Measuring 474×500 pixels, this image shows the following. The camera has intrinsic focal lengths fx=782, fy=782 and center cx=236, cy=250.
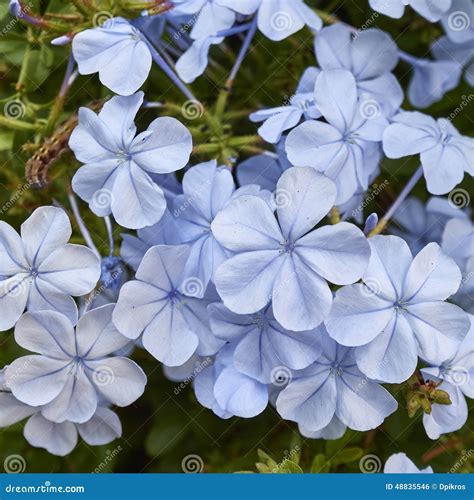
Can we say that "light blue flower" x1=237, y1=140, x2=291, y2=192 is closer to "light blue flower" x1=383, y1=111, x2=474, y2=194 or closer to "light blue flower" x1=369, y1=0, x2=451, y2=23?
"light blue flower" x1=383, y1=111, x2=474, y2=194

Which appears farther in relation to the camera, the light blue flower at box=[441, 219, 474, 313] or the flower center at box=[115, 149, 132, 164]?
the light blue flower at box=[441, 219, 474, 313]

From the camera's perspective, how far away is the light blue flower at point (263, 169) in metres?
1.38

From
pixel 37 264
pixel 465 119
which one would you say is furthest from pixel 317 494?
pixel 465 119

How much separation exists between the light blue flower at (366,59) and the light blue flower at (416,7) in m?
0.08

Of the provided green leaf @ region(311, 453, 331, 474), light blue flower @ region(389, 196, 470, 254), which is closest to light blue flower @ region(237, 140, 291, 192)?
light blue flower @ region(389, 196, 470, 254)

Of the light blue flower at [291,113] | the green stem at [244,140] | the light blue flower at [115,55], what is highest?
the light blue flower at [291,113]

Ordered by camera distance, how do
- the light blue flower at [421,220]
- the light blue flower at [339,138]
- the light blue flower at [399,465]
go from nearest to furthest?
the light blue flower at [339,138] < the light blue flower at [399,465] < the light blue flower at [421,220]

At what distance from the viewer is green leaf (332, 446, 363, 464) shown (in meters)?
1.46

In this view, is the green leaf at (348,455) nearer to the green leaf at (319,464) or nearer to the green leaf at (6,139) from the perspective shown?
the green leaf at (319,464)

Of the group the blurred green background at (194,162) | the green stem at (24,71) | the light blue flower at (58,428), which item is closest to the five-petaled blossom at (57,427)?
the light blue flower at (58,428)

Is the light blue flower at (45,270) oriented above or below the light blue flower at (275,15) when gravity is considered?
below

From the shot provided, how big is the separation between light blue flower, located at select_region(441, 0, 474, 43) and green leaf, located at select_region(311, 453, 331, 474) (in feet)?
2.74

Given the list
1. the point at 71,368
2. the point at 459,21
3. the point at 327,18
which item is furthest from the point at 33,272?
the point at 459,21

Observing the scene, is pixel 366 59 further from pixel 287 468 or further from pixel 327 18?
pixel 287 468
